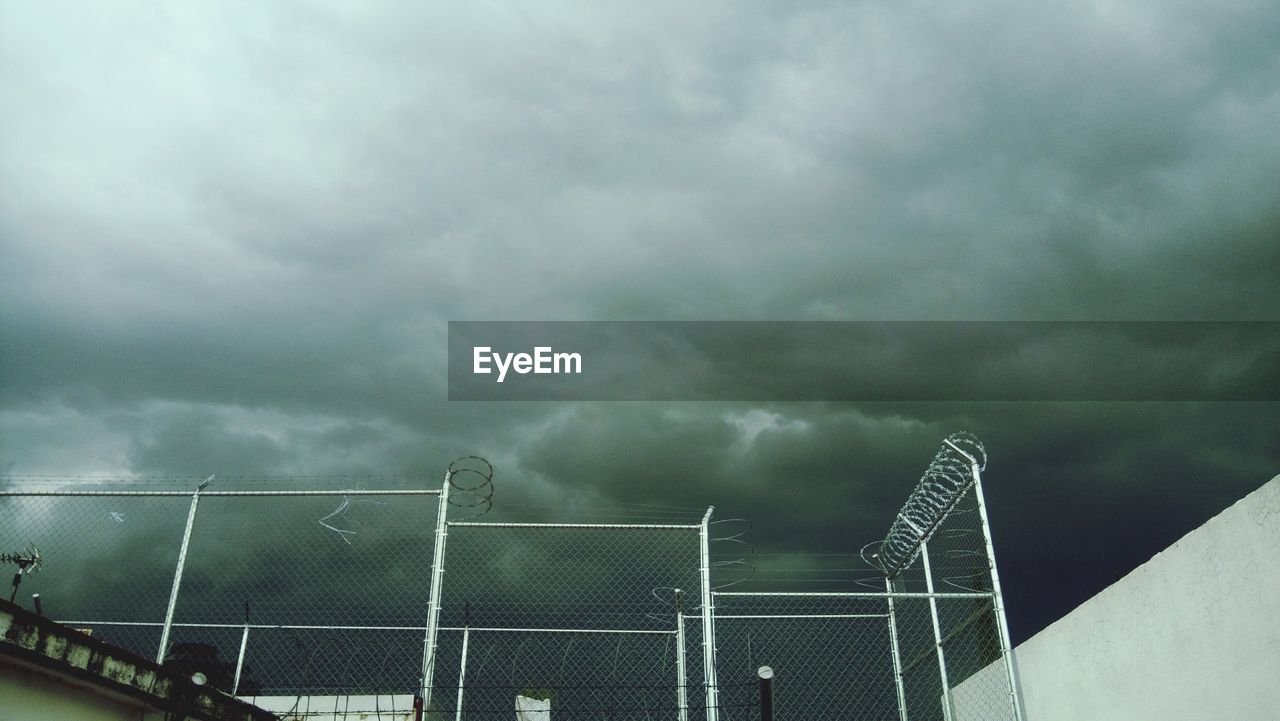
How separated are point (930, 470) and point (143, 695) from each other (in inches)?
247

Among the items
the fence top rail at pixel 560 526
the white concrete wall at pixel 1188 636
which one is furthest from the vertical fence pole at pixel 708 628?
the white concrete wall at pixel 1188 636

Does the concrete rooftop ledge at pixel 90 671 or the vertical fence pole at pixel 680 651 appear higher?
the vertical fence pole at pixel 680 651

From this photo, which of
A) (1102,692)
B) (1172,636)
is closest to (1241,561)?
(1172,636)

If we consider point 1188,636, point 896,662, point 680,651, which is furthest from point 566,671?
point 1188,636

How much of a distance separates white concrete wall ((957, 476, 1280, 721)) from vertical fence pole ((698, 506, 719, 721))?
9.11ft

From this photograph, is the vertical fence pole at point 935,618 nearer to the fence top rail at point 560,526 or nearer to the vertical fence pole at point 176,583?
the fence top rail at point 560,526

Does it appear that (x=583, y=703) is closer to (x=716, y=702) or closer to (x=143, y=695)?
(x=716, y=702)

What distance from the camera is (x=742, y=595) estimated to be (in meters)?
6.54

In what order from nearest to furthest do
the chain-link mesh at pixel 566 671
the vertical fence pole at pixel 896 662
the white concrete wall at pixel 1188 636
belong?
the white concrete wall at pixel 1188 636
the chain-link mesh at pixel 566 671
the vertical fence pole at pixel 896 662

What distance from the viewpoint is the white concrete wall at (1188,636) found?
4.48m

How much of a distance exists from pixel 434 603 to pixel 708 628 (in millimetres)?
2148

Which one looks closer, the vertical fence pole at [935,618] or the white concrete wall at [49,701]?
the white concrete wall at [49,701]

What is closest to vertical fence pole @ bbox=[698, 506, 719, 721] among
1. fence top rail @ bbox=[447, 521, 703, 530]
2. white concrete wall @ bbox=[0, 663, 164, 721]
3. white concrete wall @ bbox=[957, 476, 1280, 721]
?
fence top rail @ bbox=[447, 521, 703, 530]

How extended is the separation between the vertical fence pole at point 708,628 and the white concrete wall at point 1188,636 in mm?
2776
